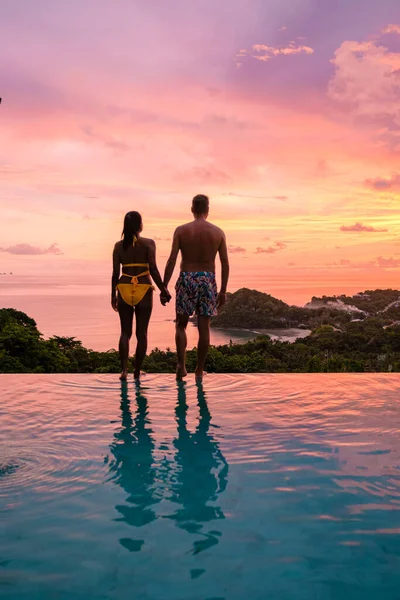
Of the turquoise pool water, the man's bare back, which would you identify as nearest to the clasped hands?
the man's bare back

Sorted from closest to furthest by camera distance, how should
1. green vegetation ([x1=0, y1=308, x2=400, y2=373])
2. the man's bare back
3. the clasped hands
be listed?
the man's bare back, the clasped hands, green vegetation ([x1=0, y1=308, x2=400, y2=373])

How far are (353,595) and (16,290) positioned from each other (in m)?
124

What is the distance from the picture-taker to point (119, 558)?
241cm

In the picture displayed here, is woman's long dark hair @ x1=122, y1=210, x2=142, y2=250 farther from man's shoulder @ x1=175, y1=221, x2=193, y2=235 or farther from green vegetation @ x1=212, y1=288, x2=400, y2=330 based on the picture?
green vegetation @ x1=212, y1=288, x2=400, y2=330

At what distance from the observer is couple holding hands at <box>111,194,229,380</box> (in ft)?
19.5

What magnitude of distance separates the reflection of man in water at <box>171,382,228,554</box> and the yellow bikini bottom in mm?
1758

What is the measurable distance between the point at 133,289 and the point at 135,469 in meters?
2.83

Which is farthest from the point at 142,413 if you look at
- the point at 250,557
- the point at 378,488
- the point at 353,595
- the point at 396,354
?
the point at 396,354

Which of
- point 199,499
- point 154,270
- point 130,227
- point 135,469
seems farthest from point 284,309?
point 199,499

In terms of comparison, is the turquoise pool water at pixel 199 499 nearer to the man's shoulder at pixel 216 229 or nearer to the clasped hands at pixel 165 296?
the clasped hands at pixel 165 296

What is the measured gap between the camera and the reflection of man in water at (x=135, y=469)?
280 centimetres

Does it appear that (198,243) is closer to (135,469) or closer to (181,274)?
(181,274)

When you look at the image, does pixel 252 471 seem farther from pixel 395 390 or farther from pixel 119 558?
pixel 395 390

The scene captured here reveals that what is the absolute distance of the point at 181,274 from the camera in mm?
6004
